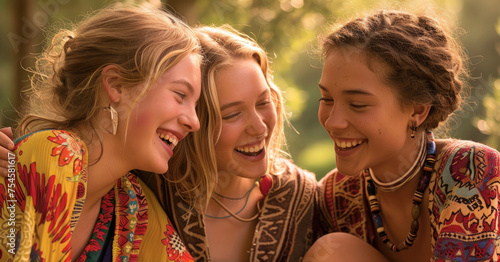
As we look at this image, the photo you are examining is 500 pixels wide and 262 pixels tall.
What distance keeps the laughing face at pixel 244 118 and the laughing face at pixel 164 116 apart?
8.8 inches

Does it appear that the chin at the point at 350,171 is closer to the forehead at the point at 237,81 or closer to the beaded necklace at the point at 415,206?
the beaded necklace at the point at 415,206

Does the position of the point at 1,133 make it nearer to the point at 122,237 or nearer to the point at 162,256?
the point at 122,237

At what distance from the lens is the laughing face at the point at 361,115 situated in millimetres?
2408

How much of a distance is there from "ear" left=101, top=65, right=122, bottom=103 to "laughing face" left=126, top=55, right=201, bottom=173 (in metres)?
0.09

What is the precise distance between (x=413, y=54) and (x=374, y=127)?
335 millimetres

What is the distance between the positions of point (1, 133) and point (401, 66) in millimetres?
1534

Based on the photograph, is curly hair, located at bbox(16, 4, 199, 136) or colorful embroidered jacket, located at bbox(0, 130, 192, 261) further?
curly hair, located at bbox(16, 4, 199, 136)

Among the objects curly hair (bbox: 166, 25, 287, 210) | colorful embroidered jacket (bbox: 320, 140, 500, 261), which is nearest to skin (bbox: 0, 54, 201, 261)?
curly hair (bbox: 166, 25, 287, 210)

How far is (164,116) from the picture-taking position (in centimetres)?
222

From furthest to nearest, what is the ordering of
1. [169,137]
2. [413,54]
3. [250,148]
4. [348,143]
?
[250,148] → [348,143] → [413,54] → [169,137]

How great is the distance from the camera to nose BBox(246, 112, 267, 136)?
2557mm

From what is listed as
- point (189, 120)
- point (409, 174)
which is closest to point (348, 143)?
point (409, 174)

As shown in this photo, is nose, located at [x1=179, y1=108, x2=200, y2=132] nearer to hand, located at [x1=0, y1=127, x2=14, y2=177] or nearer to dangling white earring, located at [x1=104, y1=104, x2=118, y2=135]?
dangling white earring, located at [x1=104, y1=104, x2=118, y2=135]

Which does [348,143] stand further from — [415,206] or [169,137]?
[169,137]
